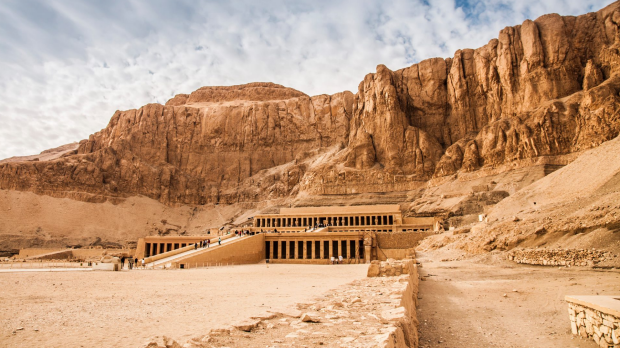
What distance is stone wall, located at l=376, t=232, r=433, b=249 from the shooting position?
41219 mm

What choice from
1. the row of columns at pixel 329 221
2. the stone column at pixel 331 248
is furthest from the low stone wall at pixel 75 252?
the stone column at pixel 331 248

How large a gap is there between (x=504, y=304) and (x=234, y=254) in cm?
2625

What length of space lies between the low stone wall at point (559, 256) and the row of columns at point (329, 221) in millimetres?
37223

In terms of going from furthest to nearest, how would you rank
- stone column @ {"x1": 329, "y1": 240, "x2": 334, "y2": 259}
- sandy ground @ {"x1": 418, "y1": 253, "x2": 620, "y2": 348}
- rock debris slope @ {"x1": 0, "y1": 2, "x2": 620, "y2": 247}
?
rock debris slope @ {"x1": 0, "y1": 2, "x2": 620, "y2": 247}
stone column @ {"x1": 329, "y1": 240, "x2": 334, "y2": 259}
sandy ground @ {"x1": 418, "y1": 253, "x2": 620, "y2": 348}

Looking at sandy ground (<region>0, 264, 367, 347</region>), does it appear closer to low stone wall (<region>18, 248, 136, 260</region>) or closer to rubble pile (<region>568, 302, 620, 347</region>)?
rubble pile (<region>568, 302, 620, 347</region>)

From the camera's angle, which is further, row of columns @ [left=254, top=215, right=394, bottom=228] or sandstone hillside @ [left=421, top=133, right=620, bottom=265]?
row of columns @ [left=254, top=215, right=394, bottom=228]

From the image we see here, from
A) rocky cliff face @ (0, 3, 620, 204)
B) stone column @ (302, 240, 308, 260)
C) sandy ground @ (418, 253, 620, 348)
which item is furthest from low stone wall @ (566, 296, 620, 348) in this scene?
rocky cliff face @ (0, 3, 620, 204)

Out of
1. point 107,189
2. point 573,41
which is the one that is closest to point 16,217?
point 107,189

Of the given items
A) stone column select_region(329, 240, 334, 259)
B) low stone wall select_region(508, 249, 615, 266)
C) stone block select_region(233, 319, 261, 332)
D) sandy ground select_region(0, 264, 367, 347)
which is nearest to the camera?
stone block select_region(233, 319, 261, 332)

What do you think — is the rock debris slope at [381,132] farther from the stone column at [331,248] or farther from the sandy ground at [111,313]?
the sandy ground at [111,313]

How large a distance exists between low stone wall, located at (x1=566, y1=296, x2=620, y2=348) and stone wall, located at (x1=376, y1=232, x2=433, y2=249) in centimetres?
3247

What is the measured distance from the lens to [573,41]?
7238cm

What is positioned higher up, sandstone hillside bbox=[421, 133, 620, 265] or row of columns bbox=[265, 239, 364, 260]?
sandstone hillside bbox=[421, 133, 620, 265]

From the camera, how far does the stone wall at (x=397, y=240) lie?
41.2 m
